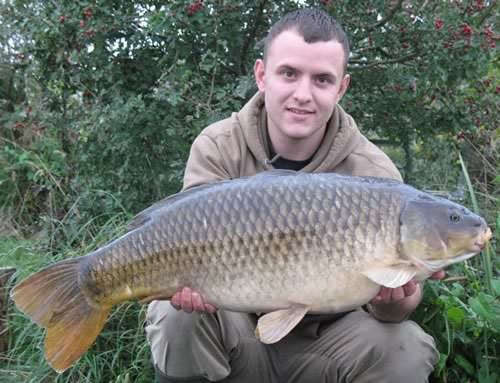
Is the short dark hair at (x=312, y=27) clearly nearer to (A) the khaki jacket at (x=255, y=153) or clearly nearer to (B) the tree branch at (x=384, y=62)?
(A) the khaki jacket at (x=255, y=153)

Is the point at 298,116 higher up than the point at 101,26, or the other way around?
the point at 101,26

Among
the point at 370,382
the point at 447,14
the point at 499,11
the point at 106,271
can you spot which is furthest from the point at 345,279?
the point at 499,11

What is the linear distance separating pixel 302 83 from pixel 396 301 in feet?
2.02

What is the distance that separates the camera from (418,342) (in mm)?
1690

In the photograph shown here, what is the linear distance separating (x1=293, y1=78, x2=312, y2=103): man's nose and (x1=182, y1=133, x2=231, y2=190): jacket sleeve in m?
0.28

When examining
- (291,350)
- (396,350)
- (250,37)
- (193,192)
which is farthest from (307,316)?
(250,37)

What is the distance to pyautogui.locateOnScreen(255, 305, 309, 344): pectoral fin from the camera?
1.47m

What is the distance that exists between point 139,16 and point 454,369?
1740 millimetres

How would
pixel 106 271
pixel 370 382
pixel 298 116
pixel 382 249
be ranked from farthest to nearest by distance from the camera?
pixel 298 116 → pixel 370 382 → pixel 106 271 → pixel 382 249

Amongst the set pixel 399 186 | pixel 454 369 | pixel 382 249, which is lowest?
pixel 454 369

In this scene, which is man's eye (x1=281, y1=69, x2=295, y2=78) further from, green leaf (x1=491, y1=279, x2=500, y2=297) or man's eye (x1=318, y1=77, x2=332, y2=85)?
green leaf (x1=491, y1=279, x2=500, y2=297)

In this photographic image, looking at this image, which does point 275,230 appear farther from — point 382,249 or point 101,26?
point 101,26

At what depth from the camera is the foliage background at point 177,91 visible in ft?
8.25

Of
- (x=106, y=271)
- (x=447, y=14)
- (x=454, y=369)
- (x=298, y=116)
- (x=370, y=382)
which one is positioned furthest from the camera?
(x=447, y=14)
